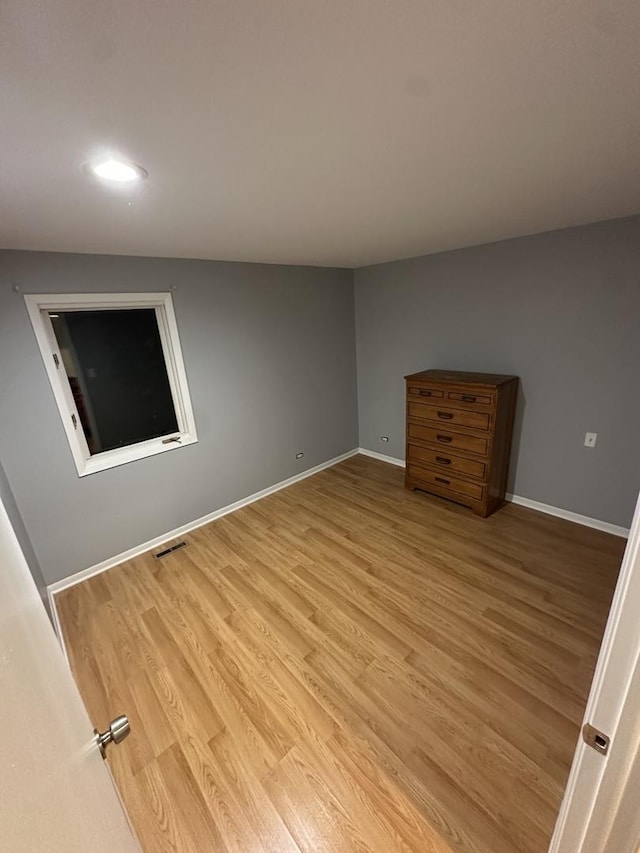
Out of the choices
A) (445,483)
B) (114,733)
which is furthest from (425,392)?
(114,733)

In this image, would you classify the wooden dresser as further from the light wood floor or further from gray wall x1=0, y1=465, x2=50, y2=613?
gray wall x1=0, y1=465, x2=50, y2=613

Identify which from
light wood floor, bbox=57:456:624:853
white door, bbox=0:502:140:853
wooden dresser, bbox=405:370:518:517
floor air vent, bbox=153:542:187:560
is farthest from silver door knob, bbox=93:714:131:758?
wooden dresser, bbox=405:370:518:517

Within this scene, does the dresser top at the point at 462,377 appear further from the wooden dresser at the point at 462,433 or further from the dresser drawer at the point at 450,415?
the dresser drawer at the point at 450,415

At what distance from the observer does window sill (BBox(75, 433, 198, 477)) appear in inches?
91.7

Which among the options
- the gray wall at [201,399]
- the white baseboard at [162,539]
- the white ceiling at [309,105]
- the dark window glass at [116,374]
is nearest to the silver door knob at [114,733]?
the white ceiling at [309,105]

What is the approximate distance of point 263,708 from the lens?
1.54 meters

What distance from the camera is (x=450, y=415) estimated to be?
110 inches

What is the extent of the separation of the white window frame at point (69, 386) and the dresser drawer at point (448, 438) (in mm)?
1928

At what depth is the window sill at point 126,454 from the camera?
7.64 ft

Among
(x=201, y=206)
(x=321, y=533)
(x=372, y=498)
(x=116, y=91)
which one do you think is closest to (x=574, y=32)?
(x=116, y=91)

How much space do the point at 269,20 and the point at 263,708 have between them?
219cm

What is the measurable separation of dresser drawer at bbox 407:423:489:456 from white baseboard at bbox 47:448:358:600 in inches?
47.8

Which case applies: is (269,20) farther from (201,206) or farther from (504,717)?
(504,717)

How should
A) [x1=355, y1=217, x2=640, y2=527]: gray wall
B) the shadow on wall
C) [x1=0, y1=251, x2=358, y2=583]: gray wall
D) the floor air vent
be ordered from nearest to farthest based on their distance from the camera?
[x1=0, y1=251, x2=358, y2=583]: gray wall < [x1=355, y1=217, x2=640, y2=527]: gray wall < the floor air vent < the shadow on wall
